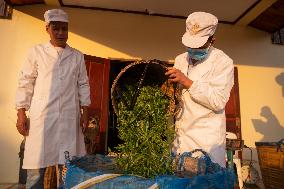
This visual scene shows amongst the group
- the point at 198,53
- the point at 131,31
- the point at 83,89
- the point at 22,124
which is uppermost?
the point at 131,31

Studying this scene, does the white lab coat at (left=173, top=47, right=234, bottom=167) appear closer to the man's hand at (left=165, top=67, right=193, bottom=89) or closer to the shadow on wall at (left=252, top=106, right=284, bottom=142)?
the man's hand at (left=165, top=67, right=193, bottom=89)

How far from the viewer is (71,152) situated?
320 cm

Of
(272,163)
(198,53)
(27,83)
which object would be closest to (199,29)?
(198,53)

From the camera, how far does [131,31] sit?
6.80 m

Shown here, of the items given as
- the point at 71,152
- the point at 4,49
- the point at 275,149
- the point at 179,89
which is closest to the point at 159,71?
the point at 179,89

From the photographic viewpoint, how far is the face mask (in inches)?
106

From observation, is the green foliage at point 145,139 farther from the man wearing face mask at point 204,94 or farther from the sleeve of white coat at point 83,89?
the sleeve of white coat at point 83,89

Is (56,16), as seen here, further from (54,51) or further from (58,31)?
(54,51)

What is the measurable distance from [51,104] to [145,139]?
4.82 ft

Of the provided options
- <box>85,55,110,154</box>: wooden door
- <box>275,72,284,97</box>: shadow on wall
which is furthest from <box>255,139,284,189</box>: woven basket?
<box>85,55,110,154</box>: wooden door

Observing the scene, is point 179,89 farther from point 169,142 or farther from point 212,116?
point 169,142

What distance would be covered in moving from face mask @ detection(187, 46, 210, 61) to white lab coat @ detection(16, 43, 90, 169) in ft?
4.09

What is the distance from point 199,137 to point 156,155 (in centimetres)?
76

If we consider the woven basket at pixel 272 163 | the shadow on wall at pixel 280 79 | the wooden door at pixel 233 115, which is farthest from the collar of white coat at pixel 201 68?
the shadow on wall at pixel 280 79
